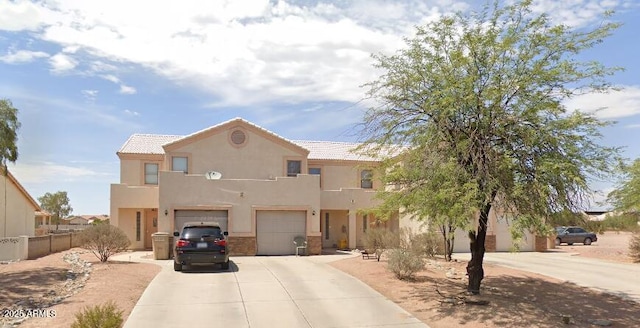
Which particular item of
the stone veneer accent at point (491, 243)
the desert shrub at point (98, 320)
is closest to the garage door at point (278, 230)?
the stone veneer accent at point (491, 243)

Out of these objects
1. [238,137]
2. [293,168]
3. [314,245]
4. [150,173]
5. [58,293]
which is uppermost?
[238,137]

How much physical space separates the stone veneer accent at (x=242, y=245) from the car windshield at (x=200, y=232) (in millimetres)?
5751

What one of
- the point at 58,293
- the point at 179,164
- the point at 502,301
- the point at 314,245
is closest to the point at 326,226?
the point at 314,245

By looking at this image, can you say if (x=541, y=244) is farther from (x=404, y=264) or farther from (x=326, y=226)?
(x=404, y=264)

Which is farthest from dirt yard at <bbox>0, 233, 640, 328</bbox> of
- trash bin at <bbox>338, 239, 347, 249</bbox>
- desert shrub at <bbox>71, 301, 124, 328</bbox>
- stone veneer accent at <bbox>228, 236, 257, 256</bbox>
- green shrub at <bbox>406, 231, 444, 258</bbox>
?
trash bin at <bbox>338, 239, 347, 249</bbox>

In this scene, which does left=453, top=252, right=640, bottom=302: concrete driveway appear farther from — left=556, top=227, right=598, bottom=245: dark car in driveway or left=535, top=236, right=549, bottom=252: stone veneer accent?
left=556, top=227, right=598, bottom=245: dark car in driveway

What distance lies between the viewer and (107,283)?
1486 centimetres

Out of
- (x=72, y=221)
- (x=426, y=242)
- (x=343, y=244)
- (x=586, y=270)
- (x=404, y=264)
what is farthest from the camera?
(x=72, y=221)

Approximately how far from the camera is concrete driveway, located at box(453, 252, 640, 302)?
54.7ft

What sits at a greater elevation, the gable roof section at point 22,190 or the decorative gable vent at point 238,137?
the decorative gable vent at point 238,137

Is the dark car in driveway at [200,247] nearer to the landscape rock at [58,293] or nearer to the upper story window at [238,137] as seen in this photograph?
the landscape rock at [58,293]

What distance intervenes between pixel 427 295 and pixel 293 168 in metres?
15.6

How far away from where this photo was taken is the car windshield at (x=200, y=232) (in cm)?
1848

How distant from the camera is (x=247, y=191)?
2505cm
